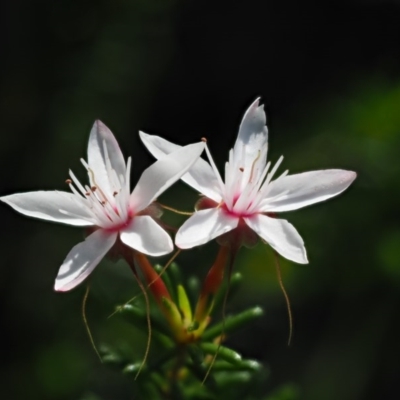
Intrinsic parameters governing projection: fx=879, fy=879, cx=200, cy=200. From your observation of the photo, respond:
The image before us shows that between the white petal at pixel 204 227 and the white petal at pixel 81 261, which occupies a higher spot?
the white petal at pixel 204 227

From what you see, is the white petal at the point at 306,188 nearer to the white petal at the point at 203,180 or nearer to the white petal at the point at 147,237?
the white petal at the point at 203,180

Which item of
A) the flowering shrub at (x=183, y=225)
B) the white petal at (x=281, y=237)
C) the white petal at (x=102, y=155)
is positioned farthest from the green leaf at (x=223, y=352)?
the white petal at (x=102, y=155)

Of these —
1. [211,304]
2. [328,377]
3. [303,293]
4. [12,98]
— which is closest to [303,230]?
[303,293]

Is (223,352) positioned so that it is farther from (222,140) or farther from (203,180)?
(222,140)

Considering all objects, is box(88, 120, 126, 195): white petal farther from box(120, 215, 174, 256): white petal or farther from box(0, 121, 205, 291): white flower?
box(120, 215, 174, 256): white petal

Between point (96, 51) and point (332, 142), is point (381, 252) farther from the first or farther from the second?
point (96, 51)
